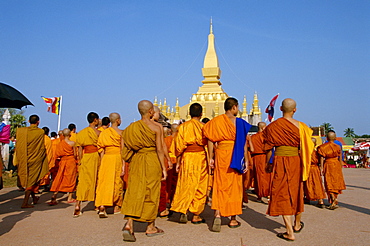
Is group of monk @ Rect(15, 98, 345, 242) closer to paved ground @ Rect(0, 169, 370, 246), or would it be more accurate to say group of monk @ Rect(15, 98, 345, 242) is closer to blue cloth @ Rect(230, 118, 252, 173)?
blue cloth @ Rect(230, 118, 252, 173)

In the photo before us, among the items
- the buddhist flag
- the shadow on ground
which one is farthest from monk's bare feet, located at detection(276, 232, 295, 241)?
the buddhist flag

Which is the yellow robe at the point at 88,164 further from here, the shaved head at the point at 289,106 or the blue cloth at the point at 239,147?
the shaved head at the point at 289,106

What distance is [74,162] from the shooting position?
9.04 m

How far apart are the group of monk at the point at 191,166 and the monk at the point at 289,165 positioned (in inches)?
0.6

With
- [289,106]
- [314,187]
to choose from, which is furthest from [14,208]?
[314,187]

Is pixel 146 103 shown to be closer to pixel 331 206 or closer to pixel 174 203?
pixel 174 203

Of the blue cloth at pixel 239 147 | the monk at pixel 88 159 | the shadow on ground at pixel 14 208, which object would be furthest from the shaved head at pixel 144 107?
the shadow on ground at pixel 14 208

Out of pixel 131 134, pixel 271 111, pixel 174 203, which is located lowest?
pixel 174 203

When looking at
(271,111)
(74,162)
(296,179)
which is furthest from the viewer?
(271,111)

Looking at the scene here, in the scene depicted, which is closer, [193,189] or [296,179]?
[296,179]

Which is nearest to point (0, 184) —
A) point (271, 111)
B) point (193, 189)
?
point (193, 189)

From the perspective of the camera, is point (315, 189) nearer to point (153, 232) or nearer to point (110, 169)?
point (153, 232)

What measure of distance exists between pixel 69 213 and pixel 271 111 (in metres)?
19.6

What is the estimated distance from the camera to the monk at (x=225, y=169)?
5.72 meters
